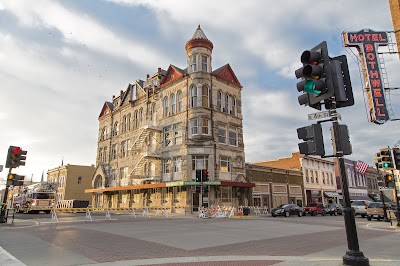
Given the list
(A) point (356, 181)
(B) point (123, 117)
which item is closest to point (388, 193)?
(A) point (356, 181)

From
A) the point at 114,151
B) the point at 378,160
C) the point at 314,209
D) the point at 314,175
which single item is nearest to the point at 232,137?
the point at 314,209

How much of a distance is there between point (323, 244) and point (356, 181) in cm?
5906

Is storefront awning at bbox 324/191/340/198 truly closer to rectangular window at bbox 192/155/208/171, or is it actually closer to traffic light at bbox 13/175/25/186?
rectangular window at bbox 192/155/208/171

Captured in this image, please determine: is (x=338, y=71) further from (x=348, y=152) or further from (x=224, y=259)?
(x=224, y=259)

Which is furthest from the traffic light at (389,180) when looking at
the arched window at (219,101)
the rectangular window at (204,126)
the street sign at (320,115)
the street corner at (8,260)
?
the arched window at (219,101)

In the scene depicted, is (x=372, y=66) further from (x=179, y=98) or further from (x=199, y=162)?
(x=179, y=98)

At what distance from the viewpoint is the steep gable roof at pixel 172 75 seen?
36.1 m

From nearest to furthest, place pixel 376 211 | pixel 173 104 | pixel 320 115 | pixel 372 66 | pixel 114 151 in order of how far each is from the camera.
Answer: pixel 320 115 → pixel 372 66 → pixel 376 211 → pixel 173 104 → pixel 114 151

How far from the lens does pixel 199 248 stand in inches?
365

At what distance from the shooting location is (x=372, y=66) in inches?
882

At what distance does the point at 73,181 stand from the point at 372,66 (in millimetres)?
56667

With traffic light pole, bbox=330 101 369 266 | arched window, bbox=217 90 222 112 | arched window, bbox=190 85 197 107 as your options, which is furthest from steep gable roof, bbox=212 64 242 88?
traffic light pole, bbox=330 101 369 266

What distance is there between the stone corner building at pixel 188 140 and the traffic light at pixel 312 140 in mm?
24263

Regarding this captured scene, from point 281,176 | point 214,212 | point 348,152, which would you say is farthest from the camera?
point 281,176
